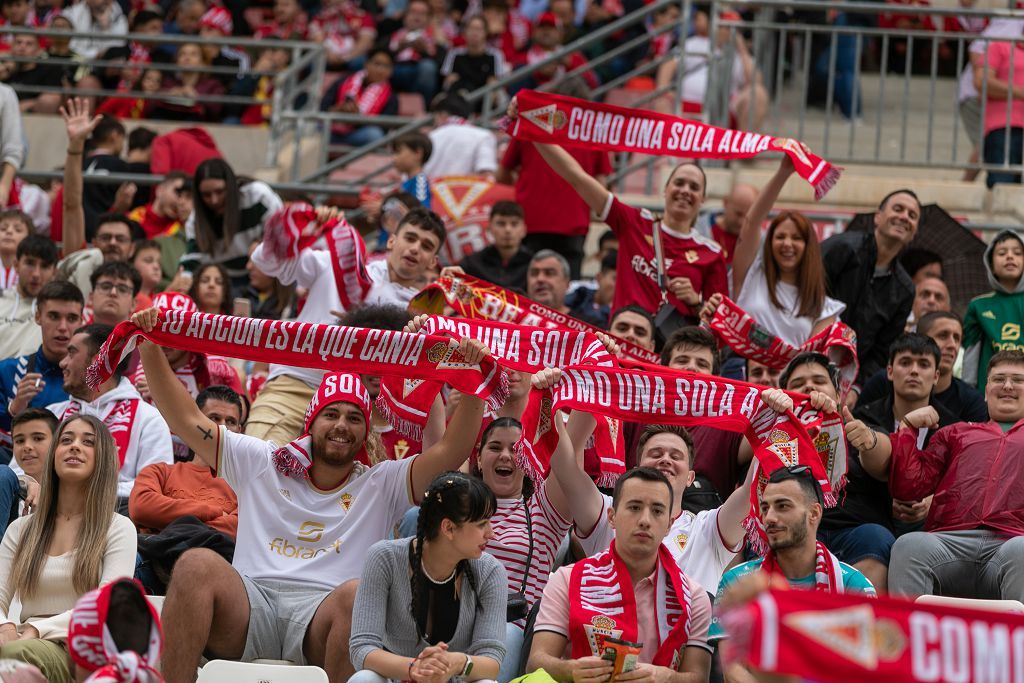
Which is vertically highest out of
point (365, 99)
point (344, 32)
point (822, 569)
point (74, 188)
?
point (344, 32)

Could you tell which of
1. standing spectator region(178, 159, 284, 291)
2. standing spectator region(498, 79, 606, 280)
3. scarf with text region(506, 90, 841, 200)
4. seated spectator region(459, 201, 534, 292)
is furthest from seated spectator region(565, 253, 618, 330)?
standing spectator region(178, 159, 284, 291)

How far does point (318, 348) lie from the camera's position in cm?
748

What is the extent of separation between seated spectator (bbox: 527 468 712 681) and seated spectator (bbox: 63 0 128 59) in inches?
457

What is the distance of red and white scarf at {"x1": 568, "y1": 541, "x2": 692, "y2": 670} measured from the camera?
6.52 meters

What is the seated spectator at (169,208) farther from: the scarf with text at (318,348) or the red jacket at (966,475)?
the red jacket at (966,475)

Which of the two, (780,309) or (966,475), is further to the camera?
(780,309)

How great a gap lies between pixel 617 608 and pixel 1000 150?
24.3ft

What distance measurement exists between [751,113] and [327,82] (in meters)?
5.43

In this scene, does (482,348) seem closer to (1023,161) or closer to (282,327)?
(282,327)

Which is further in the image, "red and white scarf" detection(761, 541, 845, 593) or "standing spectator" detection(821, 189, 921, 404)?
"standing spectator" detection(821, 189, 921, 404)

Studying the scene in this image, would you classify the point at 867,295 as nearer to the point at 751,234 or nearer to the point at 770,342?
→ the point at 751,234

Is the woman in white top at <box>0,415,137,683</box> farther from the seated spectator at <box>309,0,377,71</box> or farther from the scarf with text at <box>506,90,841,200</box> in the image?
the seated spectator at <box>309,0,377,71</box>

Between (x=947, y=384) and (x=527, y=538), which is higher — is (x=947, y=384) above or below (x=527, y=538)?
above

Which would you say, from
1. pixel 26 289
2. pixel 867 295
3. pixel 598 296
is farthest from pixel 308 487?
pixel 598 296
